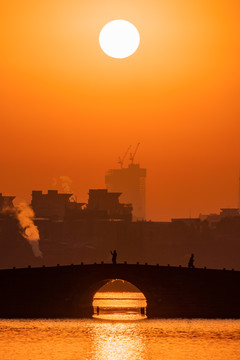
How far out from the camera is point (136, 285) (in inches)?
5103

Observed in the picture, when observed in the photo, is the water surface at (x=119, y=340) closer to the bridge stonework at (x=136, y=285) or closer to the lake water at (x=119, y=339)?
the lake water at (x=119, y=339)

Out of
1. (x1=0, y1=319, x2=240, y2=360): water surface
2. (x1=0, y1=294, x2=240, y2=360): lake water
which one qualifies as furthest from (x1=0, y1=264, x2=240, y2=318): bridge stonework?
(x1=0, y1=319, x2=240, y2=360): water surface

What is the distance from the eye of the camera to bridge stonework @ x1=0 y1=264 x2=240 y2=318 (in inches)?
5069

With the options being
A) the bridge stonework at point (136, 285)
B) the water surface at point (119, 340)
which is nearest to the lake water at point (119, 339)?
the water surface at point (119, 340)

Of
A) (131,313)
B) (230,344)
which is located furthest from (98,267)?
(230,344)

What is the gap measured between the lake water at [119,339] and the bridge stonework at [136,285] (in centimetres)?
412

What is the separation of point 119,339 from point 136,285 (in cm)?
2090

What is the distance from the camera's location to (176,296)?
427ft

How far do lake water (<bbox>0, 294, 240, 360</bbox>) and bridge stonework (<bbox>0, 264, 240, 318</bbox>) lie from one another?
4121 mm

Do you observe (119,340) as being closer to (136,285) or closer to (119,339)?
(119,339)

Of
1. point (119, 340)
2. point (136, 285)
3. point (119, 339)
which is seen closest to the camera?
point (119, 340)

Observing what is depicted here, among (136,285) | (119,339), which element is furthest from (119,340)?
(136,285)

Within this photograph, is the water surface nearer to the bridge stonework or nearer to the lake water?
the lake water

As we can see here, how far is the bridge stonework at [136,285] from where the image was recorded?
5069 inches
